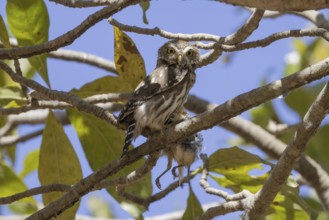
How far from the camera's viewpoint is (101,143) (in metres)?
5.58

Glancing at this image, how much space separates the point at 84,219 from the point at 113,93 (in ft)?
5.89

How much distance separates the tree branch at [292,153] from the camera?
3.82 meters

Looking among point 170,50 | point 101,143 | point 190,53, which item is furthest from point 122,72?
point 170,50

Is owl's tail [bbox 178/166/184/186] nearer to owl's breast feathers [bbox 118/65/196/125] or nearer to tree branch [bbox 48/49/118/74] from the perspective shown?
owl's breast feathers [bbox 118/65/196/125]

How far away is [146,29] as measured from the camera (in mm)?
4512

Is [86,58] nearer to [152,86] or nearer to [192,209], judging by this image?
[152,86]

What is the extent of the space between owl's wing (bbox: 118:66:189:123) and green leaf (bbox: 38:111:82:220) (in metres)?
0.53

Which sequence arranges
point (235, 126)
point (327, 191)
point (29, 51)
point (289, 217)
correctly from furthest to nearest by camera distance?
point (235, 126) < point (327, 191) < point (289, 217) < point (29, 51)

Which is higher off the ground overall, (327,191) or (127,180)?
(327,191)

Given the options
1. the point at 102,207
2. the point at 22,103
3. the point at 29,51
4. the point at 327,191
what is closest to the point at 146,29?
the point at 29,51

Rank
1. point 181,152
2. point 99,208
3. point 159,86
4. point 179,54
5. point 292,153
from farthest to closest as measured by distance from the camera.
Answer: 1. point 99,208
2. point 179,54
3. point 159,86
4. point 181,152
5. point 292,153

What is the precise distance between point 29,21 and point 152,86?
36.2 inches

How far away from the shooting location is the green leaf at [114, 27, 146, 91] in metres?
5.18

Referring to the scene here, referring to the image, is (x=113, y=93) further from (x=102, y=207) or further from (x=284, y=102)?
(x=102, y=207)
